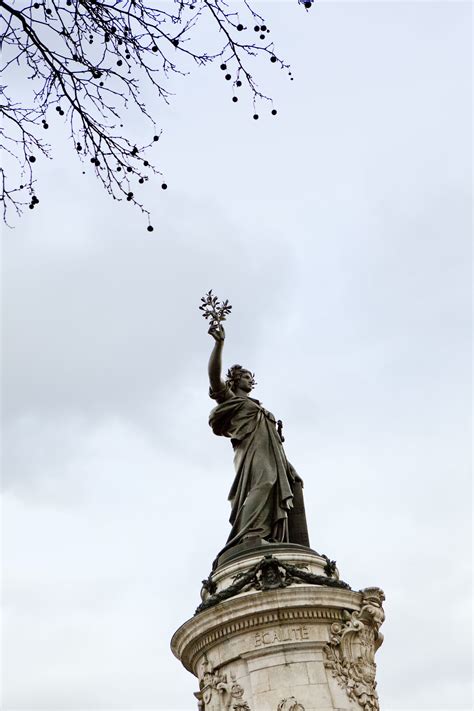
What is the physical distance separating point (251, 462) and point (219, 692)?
3.92 meters

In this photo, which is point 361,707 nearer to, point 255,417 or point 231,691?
point 231,691

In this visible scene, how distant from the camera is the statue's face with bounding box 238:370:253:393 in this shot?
15.7 meters

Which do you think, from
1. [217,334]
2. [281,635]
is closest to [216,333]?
[217,334]

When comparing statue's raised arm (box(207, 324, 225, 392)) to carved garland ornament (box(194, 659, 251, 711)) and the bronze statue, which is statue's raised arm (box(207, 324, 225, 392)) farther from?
carved garland ornament (box(194, 659, 251, 711))

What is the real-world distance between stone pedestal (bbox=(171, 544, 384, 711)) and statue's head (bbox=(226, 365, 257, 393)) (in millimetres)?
3798

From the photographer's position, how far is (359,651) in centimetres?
1194

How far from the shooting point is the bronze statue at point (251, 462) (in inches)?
544

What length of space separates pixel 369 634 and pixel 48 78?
8655 mm

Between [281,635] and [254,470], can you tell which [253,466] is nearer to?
[254,470]

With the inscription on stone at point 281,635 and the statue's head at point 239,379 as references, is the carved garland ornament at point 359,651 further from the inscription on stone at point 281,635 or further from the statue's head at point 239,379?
the statue's head at point 239,379

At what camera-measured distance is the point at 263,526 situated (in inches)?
539

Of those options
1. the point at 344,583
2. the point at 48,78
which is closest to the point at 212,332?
the point at 344,583

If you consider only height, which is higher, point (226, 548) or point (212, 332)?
point (212, 332)

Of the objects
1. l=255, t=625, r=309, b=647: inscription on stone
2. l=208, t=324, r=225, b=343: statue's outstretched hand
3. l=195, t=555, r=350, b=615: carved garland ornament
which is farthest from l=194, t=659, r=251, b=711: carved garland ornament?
l=208, t=324, r=225, b=343: statue's outstretched hand
